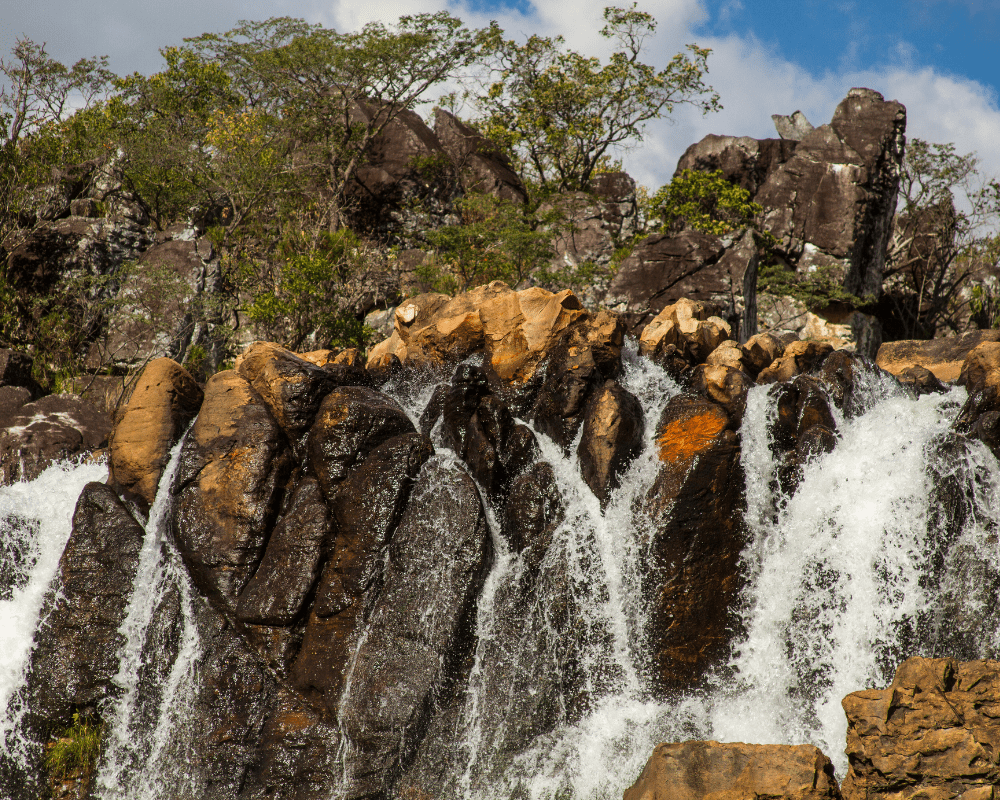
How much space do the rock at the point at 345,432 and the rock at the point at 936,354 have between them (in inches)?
360

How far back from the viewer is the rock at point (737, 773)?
689cm

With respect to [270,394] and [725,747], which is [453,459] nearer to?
[270,394]

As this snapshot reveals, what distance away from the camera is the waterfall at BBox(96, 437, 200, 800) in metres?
9.81

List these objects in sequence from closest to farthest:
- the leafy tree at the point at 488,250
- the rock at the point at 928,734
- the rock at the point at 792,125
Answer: the rock at the point at 928,734 → the leafy tree at the point at 488,250 → the rock at the point at 792,125

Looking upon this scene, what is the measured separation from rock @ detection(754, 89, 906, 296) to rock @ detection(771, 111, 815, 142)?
352 inches

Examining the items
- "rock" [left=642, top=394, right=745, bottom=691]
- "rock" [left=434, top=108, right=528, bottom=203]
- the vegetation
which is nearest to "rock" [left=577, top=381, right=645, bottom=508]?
"rock" [left=642, top=394, right=745, bottom=691]

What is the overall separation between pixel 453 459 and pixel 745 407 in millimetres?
4230

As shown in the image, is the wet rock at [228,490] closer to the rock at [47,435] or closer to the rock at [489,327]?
the rock at [47,435]

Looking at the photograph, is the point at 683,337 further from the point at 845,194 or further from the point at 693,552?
the point at 845,194

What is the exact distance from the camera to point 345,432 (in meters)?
11.0

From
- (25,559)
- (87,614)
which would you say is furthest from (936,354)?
(25,559)

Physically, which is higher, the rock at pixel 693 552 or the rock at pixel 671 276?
the rock at pixel 671 276

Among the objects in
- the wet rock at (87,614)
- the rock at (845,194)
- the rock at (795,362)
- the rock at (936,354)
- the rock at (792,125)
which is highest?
the rock at (792,125)

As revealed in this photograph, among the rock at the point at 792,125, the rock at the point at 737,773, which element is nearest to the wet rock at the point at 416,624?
the rock at the point at 737,773
